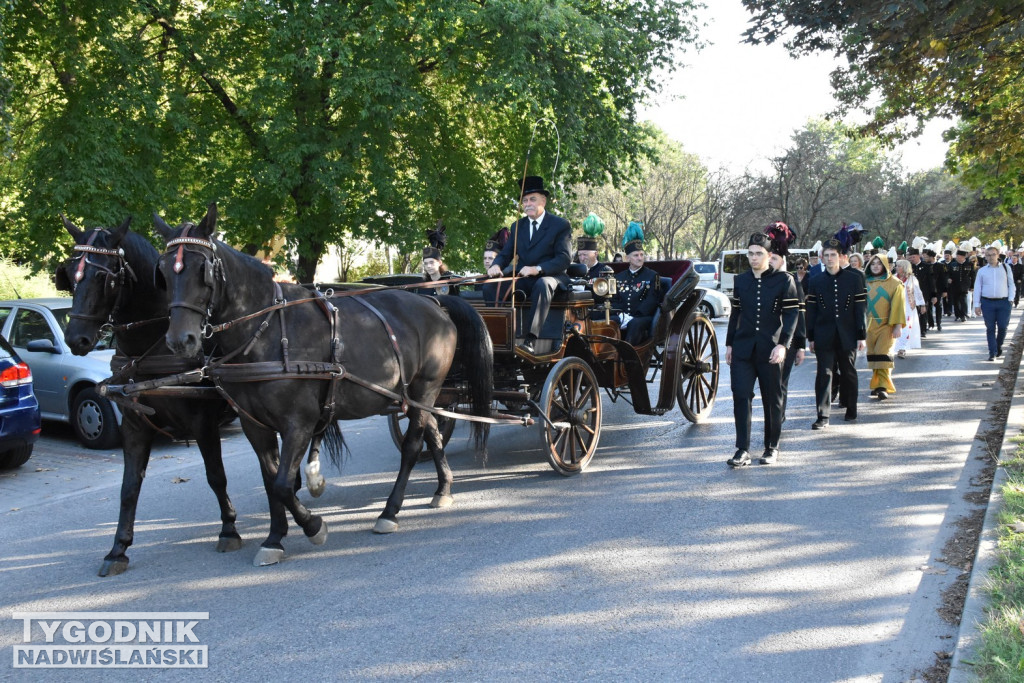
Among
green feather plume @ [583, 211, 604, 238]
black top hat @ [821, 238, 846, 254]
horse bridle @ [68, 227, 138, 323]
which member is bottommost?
horse bridle @ [68, 227, 138, 323]

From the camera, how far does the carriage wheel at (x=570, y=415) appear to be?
24.7ft

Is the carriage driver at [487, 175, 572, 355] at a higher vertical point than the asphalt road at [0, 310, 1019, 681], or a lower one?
higher

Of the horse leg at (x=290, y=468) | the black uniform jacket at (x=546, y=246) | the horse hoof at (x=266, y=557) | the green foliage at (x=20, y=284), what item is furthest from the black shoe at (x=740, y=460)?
the green foliage at (x=20, y=284)

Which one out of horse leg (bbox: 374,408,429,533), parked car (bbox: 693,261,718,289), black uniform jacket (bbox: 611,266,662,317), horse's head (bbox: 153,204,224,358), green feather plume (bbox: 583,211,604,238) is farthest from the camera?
parked car (bbox: 693,261,718,289)

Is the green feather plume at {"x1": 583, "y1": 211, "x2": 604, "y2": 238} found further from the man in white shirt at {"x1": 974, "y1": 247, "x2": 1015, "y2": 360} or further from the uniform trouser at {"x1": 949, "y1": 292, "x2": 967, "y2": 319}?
the uniform trouser at {"x1": 949, "y1": 292, "x2": 967, "y2": 319}

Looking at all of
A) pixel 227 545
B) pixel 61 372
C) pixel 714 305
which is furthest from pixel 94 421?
pixel 714 305

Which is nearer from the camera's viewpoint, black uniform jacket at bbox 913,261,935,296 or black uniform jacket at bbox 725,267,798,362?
black uniform jacket at bbox 725,267,798,362

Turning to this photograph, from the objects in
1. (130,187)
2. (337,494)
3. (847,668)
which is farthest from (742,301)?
(130,187)

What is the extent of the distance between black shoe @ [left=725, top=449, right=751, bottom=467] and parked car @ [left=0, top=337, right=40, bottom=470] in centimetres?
617

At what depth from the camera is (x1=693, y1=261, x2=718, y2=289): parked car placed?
34156 mm

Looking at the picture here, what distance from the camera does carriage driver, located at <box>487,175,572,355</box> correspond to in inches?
302

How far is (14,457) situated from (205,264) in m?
4.65

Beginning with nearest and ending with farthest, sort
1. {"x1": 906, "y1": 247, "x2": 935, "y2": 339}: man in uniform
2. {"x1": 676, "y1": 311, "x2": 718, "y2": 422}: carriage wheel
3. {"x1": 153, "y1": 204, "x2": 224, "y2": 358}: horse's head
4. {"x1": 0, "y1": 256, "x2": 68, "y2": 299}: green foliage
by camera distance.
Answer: {"x1": 153, "y1": 204, "x2": 224, "y2": 358}: horse's head, {"x1": 676, "y1": 311, "x2": 718, "y2": 422}: carriage wheel, {"x1": 0, "y1": 256, "x2": 68, "y2": 299}: green foliage, {"x1": 906, "y1": 247, "x2": 935, "y2": 339}: man in uniform

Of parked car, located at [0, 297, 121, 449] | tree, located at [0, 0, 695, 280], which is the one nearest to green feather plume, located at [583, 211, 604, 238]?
tree, located at [0, 0, 695, 280]
